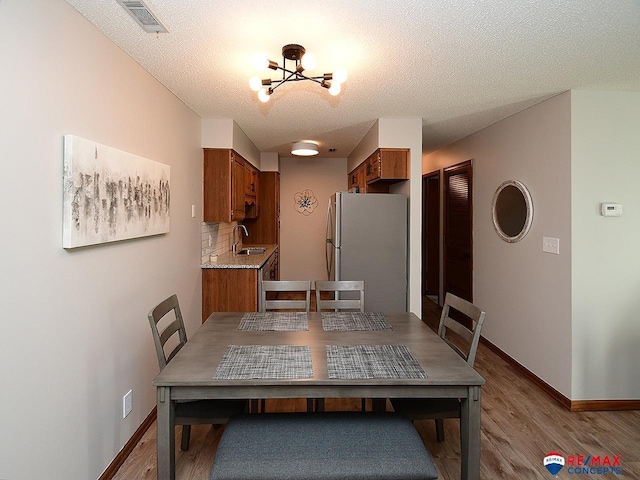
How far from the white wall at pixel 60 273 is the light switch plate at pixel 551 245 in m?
3.11

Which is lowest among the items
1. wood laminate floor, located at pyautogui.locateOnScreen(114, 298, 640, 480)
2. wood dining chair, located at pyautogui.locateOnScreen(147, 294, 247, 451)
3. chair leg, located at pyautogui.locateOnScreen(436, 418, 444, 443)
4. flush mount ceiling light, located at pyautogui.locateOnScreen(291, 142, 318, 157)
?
wood laminate floor, located at pyautogui.locateOnScreen(114, 298, 640, 480)

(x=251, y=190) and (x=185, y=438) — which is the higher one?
(x=251, y=190)

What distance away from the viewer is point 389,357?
6.04 feet

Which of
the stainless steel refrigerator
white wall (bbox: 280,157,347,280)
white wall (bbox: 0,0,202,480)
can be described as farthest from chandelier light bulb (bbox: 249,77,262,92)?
white wall (bbox: 280,157,347,280)

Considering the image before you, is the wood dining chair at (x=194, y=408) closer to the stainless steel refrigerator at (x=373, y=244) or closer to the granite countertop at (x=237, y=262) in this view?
the granite countertop at (x=237, y=262)

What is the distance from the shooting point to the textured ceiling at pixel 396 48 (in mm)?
1884

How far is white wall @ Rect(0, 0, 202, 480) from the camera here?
150 centimetres

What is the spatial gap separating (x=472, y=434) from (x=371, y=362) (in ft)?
1.66

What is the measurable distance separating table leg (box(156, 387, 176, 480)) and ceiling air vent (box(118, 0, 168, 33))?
171 centimetres

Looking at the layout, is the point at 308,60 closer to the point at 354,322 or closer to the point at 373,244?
the point at 354,322

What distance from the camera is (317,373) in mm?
1649

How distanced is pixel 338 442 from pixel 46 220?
156 centimetres

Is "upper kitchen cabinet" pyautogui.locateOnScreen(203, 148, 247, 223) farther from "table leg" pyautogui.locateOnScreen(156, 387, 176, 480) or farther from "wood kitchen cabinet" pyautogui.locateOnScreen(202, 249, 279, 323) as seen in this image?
"table leg" pyautogui.locateOnScreen(156, 387, 176, 480)

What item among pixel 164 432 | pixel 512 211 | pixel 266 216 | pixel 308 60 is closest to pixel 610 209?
pixel 512 211
